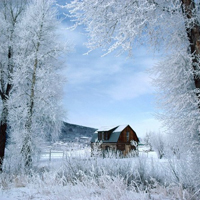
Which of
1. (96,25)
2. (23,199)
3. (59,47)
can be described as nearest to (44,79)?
(59,47)

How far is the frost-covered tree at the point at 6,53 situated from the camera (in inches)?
373

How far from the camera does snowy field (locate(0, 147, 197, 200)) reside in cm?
392

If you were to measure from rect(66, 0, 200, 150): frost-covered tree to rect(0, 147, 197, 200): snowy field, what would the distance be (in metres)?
1.53

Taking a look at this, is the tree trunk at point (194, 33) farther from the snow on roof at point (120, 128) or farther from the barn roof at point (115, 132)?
the snow on roof at point (120, 128)

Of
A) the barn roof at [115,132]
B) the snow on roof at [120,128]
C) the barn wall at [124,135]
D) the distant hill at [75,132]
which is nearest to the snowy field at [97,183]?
the barn roof at [115,132]

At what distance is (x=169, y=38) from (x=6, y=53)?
8.49m

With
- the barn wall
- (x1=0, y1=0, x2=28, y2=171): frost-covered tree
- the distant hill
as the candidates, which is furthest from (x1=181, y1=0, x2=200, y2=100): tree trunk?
the distant hill

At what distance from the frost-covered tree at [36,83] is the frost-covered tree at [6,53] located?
505 mm

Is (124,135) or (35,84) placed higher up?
(35,84)

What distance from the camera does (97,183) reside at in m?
5.18

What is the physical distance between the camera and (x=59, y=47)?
31.3 feet

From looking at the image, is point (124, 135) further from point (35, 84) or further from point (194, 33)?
point (194, 33)

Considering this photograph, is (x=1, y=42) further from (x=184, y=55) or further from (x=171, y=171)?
(x=171, y=171)

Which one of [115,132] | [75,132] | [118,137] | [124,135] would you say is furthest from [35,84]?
[75,132]
